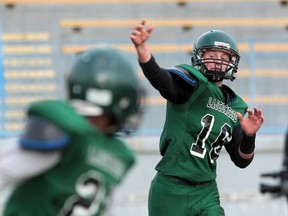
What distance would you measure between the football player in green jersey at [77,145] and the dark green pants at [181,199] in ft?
7.24

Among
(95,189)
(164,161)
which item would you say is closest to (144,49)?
(164,161)

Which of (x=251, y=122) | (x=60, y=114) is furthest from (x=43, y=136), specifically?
(x=251, y=122)

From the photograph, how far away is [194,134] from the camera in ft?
16.2

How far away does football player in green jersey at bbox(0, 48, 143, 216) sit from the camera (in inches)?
101

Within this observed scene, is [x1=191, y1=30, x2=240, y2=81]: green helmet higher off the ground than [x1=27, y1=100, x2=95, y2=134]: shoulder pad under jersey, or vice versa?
[x1=191, y1=30, x2=240, y2=81]: green helmet

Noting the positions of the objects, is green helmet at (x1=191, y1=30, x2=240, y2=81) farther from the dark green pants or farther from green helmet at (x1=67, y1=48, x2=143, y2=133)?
green helmet at (x1=67, y1=48, x2=143, y2=133)

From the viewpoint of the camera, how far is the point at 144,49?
14.7 feet

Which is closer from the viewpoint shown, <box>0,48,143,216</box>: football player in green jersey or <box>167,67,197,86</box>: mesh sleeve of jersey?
<box>0,48,143,216</box>: football player in green jersey

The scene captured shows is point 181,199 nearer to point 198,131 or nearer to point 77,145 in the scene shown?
point 198,131

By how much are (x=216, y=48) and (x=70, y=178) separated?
2.59 m

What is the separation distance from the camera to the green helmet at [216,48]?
16.6 ft

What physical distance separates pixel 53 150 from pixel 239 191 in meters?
6.64

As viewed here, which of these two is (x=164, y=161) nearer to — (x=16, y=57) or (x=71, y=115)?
(x=71, y=115)

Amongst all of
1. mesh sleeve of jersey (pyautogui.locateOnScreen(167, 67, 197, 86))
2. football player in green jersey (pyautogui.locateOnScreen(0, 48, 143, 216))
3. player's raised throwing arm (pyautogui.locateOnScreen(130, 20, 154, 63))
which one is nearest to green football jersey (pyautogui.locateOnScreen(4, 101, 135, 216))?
football player in green jersey (pyautogui.locateOnScreen(0, 48, 143, 216))
